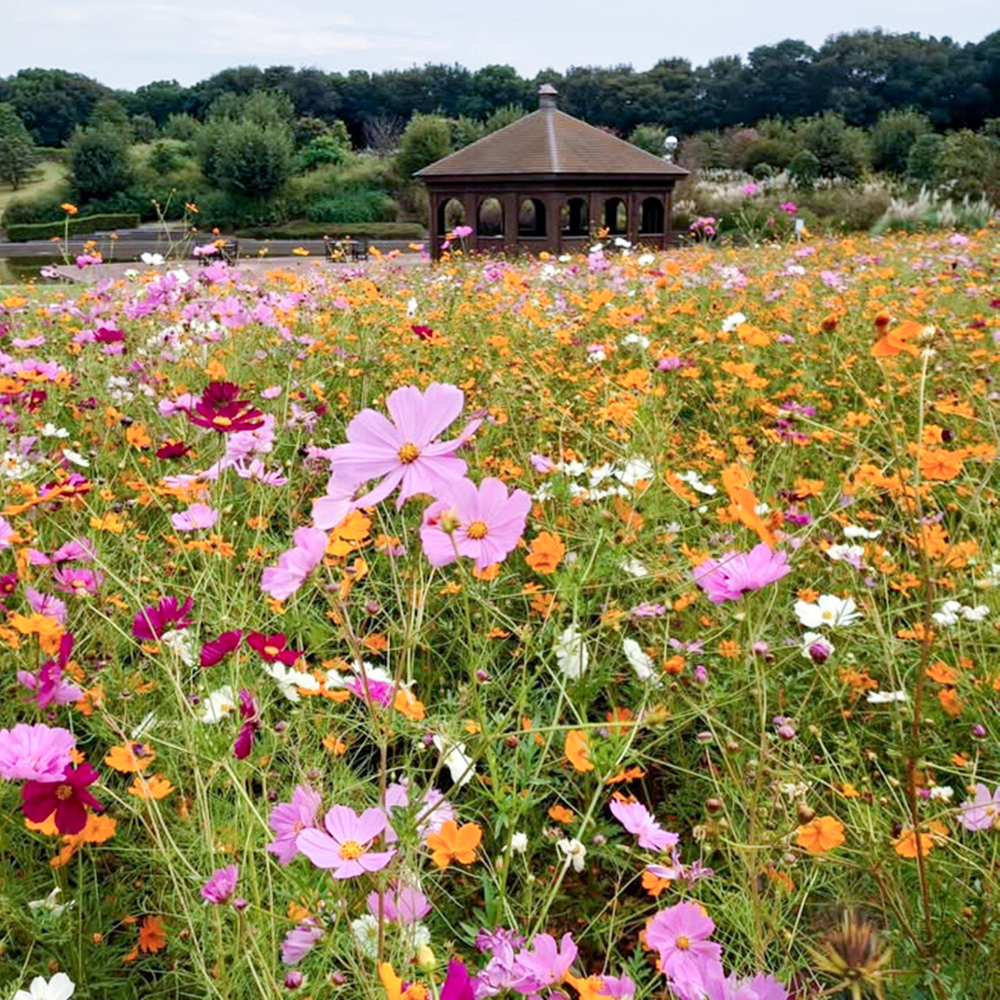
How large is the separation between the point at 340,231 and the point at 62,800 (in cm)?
2664

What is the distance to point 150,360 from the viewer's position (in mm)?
2557

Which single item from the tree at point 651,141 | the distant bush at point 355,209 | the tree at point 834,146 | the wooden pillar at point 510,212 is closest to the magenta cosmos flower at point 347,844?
the wooden pillar at point 510,212

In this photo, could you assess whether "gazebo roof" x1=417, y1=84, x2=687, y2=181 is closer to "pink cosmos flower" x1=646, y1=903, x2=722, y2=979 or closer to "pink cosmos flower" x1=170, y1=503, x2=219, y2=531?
"pink cosmos flower" x1=170, y1=503, x2=219, y2=531

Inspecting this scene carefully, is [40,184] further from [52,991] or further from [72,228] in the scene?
[52,991]

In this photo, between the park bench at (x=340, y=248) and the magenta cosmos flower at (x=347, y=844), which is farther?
the park bench at (x=340, y=248)

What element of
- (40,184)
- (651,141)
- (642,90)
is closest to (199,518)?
(651,141)

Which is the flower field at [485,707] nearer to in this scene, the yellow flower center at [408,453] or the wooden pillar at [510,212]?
the yellow flower center at [408,453]

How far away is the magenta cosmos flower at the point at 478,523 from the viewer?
2.18ft

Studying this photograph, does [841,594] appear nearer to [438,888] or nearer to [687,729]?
[687,729]

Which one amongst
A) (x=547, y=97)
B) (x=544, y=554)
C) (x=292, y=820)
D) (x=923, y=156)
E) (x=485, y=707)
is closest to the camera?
(x=292, y=820)

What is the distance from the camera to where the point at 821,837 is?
0.77 meters

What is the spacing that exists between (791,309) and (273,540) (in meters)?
2.57

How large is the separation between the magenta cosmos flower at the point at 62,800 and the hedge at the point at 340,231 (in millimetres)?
25848

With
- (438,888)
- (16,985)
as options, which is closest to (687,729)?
(438,888)
